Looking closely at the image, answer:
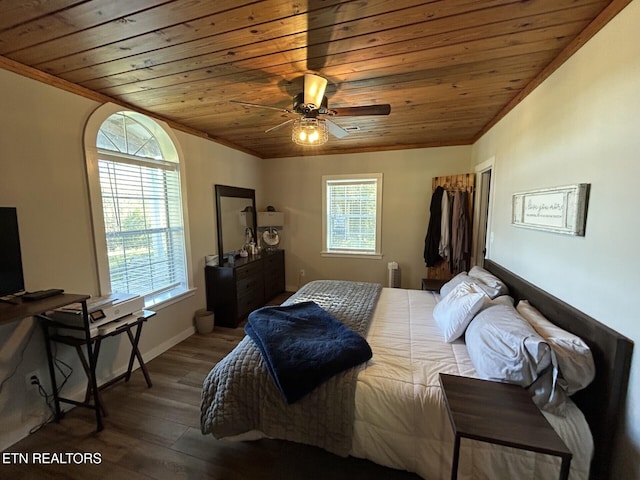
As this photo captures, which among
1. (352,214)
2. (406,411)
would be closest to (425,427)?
(406,411)

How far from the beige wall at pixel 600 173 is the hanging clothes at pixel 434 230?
5.57 ft

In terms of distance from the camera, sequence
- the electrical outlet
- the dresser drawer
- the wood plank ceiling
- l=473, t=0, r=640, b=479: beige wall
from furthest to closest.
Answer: the dresser drawer
the electrical outlet
the wood plank ceiling
l=473, t=0, r=640, b=479: beige wall

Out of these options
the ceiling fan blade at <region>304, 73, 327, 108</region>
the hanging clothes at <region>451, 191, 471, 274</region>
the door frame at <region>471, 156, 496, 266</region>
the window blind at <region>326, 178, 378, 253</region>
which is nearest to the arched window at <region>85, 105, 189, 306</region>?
the ceiling fan blade at <region>304, 73, 327, 108</region>

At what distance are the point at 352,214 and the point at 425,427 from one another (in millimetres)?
3428

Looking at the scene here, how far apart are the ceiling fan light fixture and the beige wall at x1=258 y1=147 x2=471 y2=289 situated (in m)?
2.20

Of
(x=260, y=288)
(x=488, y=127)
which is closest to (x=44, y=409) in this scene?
(x=260, y=288)

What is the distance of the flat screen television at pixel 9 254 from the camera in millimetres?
1625

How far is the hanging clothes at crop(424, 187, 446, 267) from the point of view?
3727mm

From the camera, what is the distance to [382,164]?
13.8 feet

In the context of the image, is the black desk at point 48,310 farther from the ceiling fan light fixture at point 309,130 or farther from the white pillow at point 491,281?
the white pillow at point 491,281

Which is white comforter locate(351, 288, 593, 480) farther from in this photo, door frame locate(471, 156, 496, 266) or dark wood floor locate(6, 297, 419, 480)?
door frame locate(471, 156, 496, 266)

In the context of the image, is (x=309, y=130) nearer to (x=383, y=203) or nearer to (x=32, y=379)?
(x=383, y=203)

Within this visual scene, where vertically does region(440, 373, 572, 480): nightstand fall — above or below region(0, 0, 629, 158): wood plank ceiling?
below

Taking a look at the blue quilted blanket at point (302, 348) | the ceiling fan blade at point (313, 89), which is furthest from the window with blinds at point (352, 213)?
the blue quilted blanket at point (302, 348)
